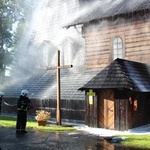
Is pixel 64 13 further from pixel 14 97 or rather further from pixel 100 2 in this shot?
pixel 14 97

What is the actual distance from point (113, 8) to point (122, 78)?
22.2 feet

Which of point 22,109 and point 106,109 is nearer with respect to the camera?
point 22,109

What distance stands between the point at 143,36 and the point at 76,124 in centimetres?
662

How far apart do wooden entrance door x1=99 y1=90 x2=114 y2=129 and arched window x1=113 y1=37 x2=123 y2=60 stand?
4219mm

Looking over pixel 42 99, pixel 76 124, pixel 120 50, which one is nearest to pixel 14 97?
pixel 42 99

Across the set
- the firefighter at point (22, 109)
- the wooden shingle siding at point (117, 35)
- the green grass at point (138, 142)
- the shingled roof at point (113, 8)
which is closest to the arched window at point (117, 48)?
the wooden shingle siding at point (117, 35)

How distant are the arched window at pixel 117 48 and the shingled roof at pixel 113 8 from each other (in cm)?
166

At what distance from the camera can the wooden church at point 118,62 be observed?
15547mm

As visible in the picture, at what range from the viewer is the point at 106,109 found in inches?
637

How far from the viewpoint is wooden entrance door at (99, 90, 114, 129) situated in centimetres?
1594

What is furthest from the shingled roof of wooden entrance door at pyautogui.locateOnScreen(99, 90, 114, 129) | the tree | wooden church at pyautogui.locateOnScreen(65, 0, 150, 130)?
the tree

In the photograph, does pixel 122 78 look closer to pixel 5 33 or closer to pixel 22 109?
pixel 22 109

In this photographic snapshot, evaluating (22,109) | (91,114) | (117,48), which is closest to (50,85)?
(117,48)

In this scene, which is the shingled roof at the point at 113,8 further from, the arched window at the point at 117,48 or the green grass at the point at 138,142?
the green grass at the point at 138,142
